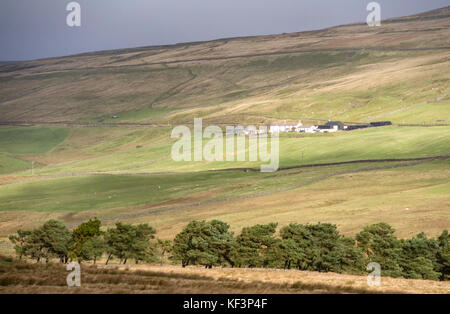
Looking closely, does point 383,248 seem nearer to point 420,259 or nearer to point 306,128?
point 420,259

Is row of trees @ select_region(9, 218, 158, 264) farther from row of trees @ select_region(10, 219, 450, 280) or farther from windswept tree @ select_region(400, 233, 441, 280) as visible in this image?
windswept tree @ select_region(400, 233, 441, 280)

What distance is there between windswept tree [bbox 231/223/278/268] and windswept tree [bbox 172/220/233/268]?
950mm

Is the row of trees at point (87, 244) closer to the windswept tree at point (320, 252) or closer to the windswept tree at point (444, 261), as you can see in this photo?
the windswept tree at point (320, 252)

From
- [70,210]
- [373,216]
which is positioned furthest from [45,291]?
[70,210]

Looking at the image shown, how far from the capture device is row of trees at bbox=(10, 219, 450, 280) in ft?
157

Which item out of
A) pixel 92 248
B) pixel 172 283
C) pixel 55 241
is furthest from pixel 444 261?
pixel 55 241

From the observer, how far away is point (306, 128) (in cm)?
18512

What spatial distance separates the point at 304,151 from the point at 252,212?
57.6m

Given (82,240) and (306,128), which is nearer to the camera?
(82,240)

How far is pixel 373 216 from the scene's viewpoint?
76.3 meters

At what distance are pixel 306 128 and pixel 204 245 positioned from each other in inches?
5481

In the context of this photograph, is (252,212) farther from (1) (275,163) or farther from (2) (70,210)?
(1) (275,163)

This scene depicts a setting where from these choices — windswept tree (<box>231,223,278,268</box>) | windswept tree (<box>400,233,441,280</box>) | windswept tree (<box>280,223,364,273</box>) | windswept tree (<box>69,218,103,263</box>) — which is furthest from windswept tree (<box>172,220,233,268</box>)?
windswept tree (<box>400,233,441,280</box>)

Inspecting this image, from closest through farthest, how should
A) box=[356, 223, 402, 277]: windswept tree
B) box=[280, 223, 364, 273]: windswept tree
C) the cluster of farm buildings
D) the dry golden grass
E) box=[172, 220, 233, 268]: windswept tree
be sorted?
the dry golden grass < box=[356, 223, 402, 277]: windswept tree < box=[280, 223, 364, 273]: windswept tree < box=[172, 220, 233, 268]: windswept tree < the cluster of farm buildings
